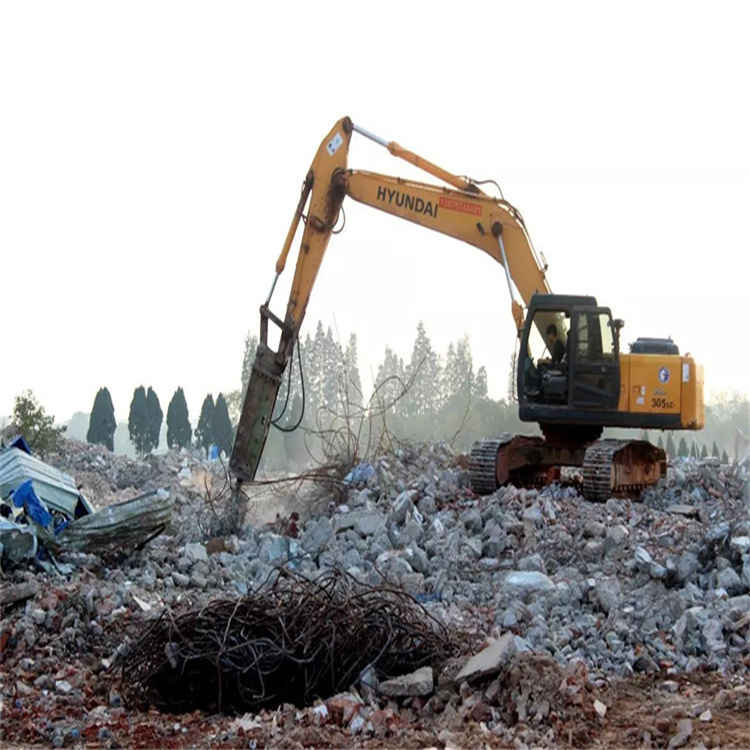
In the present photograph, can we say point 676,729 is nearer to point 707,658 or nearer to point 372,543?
point 707,658

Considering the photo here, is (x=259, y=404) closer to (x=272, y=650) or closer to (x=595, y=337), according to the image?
(x=595, y=337)

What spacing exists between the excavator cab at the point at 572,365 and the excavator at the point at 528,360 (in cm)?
1

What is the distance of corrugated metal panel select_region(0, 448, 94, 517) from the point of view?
8578 mm

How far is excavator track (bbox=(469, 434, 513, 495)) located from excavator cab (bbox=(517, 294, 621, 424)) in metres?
0.52

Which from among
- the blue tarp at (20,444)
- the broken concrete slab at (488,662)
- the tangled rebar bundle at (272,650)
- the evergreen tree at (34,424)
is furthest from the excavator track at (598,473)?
the evergreen tree at (34,424)

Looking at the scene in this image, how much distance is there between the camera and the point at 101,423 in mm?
25578

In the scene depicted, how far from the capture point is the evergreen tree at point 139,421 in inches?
982

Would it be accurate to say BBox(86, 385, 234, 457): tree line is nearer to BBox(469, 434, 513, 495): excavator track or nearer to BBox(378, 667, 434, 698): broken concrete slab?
BBox(469, 434, 513, 495): excavator track

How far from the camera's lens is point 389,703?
5266 millimetres

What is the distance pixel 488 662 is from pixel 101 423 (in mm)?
21605

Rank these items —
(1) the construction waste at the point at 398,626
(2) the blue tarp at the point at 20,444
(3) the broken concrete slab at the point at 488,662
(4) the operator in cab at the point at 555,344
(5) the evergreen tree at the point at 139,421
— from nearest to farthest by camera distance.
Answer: (1) the construction waste at the point at 398,626 → (3) the broken concrete slab at the point at 488,662 → (2) the blue tarp at the point at 20,444 → (4) the operator in cab at the point at 555,344 → (5) the evergreen tree at the point at 139,421

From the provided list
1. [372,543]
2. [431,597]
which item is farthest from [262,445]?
[431,597]

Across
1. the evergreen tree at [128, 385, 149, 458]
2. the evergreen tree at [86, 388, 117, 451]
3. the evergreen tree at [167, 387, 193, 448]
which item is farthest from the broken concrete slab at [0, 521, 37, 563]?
the evergreen tree at [167, 387, 193, 448]

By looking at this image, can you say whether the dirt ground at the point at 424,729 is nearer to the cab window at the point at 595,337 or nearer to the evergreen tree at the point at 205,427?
the cab window at the point at 595,337
